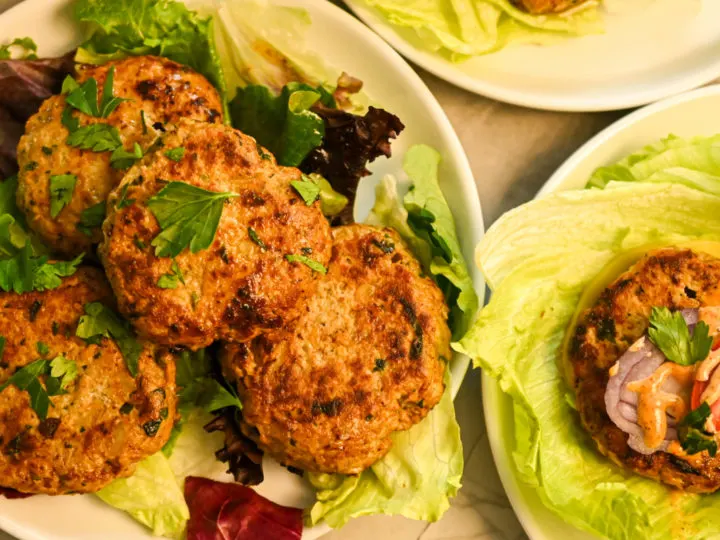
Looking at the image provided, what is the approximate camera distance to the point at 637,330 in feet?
8.70

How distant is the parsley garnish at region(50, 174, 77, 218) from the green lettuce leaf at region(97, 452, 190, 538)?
0.98 m

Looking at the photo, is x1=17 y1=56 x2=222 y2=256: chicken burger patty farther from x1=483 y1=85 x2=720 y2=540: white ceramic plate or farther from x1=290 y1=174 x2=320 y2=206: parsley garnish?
x1=483 y1=85 x2=720 y2=540: white ceramic plate

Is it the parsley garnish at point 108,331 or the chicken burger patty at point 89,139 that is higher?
the chicken burger patty at point 89,139

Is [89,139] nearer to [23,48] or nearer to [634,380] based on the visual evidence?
[23,48]

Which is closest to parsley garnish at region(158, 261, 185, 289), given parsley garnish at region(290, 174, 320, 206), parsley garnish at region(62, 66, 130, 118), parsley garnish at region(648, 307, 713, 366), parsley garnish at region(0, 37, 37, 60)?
parsley garnish at region(290, 174, 320, 206)

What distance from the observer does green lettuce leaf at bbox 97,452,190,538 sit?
2.65 metres

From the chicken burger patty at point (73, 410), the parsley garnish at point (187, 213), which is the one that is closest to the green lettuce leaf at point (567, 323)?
the parsley garnish at point (187, 213)

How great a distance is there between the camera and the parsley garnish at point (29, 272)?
2.41 metres

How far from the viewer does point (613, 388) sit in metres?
2.59

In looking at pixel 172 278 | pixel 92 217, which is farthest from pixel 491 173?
pixel 92 217

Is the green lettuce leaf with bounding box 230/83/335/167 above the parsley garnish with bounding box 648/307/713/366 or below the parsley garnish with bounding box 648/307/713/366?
above

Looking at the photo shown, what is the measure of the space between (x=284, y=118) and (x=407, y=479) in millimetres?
1438

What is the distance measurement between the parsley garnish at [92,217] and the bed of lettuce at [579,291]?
1.39 m

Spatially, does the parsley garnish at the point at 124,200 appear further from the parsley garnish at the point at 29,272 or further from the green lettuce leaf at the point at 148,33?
the green lettuce leaf at the point at 148,33
